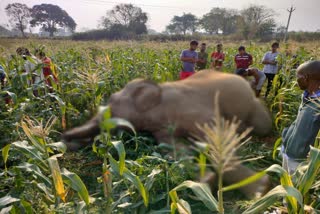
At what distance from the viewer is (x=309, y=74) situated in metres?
1.70

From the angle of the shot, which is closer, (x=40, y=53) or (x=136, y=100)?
(x=136, y=100)

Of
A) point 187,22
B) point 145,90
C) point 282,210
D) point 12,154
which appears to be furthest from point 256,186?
point 187,22

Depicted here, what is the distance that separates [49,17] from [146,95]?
24.6m

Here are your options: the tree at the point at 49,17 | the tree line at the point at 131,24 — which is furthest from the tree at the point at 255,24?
the tree at the point at 49,17

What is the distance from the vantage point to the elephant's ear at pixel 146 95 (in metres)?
1.78

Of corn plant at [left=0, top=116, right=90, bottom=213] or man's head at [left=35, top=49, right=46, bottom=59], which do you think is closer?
corn plant at [left=0, top=116, right=90, bottom=213]

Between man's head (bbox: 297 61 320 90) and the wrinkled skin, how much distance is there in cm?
34

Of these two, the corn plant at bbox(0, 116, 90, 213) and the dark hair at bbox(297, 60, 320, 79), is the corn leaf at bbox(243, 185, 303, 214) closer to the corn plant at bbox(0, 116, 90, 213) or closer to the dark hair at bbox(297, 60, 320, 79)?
the dark hair at bbox(297, 60, 320, 79)

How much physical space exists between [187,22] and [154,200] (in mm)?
46793

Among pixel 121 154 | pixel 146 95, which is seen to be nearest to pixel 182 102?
pixel 146 95

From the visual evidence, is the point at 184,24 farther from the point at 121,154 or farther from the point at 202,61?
the point at 121,154

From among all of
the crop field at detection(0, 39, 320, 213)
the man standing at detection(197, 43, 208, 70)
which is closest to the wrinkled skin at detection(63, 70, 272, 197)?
the crop field at detection(0, 39, 320, 213)

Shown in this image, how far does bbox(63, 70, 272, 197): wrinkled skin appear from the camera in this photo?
67.9 inches

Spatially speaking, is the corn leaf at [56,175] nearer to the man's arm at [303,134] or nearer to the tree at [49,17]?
the man's arm at [303,134]
